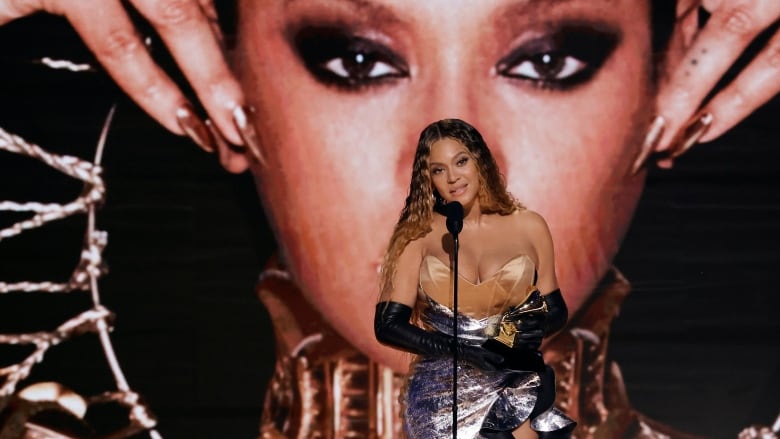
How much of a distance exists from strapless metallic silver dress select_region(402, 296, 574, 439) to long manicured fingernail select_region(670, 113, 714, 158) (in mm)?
2016

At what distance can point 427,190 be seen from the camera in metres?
2.54

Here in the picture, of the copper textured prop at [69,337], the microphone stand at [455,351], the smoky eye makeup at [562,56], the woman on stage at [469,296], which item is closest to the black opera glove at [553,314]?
the woman on stage at [469,296]

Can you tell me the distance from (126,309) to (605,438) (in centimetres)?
190

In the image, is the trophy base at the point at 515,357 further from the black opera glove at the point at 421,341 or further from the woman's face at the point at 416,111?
the woman's face at the point at 416,111

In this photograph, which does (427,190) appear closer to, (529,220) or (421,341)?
(529,220)

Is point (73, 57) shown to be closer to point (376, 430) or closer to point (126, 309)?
point (126, 309)

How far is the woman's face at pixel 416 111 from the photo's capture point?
160 inches

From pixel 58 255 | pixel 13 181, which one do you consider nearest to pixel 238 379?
pixel 58 255

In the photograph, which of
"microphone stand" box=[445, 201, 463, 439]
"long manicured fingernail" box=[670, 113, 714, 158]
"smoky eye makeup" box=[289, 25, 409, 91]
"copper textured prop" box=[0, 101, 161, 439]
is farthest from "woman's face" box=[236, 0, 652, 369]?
"microphone stand" box=[445, 201, 463, 439]

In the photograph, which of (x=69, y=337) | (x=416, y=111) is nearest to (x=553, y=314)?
(x=416, y=111)

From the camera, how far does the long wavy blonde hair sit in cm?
253

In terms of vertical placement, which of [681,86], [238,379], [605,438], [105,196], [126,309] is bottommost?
[605,438]

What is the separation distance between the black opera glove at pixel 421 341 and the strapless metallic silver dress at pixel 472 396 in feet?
0.21

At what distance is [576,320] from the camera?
4211 mm
